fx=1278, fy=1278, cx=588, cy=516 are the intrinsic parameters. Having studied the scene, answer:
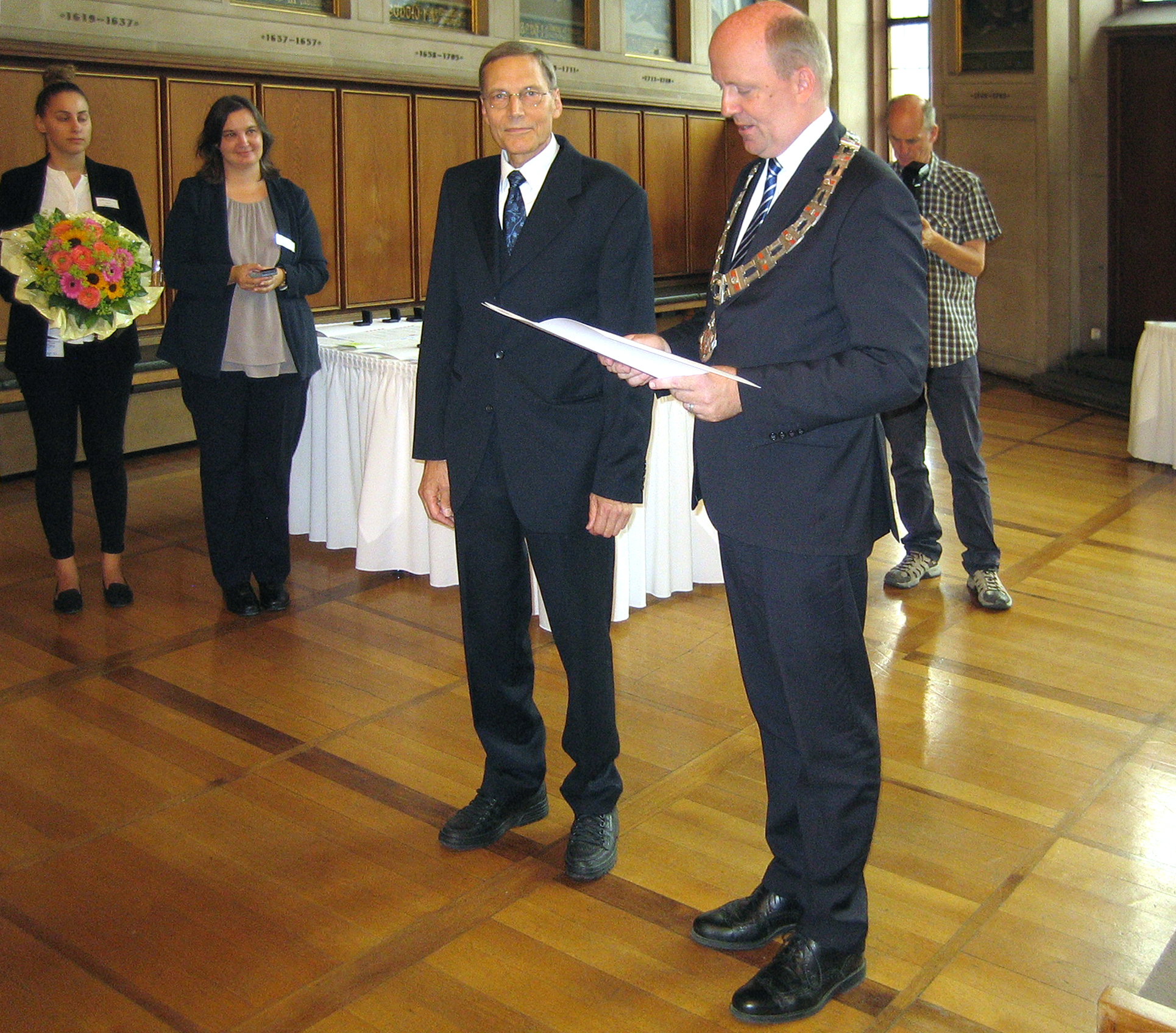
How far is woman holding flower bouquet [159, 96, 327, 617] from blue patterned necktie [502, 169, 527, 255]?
1940mm

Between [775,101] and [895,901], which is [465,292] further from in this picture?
[895,901]

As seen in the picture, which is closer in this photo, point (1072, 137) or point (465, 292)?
point (465, 292)

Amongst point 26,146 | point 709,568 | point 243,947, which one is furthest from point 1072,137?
point 243,947

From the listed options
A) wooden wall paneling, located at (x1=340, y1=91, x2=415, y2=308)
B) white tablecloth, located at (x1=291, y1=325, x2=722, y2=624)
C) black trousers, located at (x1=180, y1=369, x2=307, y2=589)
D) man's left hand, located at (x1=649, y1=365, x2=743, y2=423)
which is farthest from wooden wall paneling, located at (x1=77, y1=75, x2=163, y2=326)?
man's left hand, located at (x1=649, y1=365, x2=743, y2=423)

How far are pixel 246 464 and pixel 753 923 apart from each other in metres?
2.87

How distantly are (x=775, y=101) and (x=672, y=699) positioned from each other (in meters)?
2.25

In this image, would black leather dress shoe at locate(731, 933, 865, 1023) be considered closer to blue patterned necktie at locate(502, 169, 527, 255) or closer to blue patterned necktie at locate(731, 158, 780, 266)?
blue patterned necktie at locate(731, 158, 780, 266)

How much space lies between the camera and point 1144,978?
99.3 inches

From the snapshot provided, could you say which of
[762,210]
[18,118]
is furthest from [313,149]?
[762,210]

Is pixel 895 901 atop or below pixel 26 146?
below

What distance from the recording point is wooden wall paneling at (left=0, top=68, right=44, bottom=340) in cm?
653

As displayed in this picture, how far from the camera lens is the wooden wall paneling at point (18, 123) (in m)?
6.53

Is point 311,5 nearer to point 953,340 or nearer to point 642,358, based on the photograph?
point 953,340

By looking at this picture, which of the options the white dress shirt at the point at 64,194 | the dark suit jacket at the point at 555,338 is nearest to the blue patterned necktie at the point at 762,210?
the dark suit jacket at the point at 555,338
